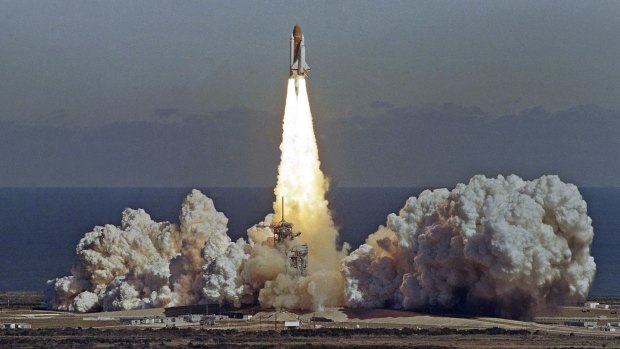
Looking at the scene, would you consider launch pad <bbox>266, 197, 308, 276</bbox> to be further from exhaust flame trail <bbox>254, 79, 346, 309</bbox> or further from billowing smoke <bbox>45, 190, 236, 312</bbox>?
billowing smoke <bbox>45, 190, 236, 312</bbox>

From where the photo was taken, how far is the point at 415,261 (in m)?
86.8

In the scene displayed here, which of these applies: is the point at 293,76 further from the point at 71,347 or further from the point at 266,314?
the point at 71,347

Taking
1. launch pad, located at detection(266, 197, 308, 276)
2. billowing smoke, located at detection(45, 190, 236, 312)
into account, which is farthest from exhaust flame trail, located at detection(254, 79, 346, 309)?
billowing smoke, located at detection(45, 190, 236, 312)

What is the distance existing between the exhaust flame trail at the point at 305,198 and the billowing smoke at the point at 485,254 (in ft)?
8.12

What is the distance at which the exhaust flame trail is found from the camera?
294 feet

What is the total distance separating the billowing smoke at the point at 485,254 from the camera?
83750 millimetres

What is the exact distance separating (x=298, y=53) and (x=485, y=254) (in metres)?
14.5

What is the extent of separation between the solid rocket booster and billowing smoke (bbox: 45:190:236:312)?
35.8ft

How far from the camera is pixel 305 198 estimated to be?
306ft

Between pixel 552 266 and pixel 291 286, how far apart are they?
13399mm

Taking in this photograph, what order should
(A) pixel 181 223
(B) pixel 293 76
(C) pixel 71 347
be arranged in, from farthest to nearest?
1. (A) pixel 181 223
2. (B) pixel 293 76
3. (C) pixel 71 347

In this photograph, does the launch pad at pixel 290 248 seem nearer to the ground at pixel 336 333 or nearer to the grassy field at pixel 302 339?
the ground at pixel 336 333

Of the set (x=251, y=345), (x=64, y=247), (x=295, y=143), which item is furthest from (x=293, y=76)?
(x=64, y=247)

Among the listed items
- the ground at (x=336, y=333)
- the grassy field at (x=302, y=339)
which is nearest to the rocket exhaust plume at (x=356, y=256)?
the ground at (x=336, y=333)
